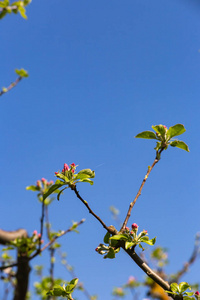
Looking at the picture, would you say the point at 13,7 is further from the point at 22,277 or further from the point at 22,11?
the point at 22,277

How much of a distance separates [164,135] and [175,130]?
0.19ft

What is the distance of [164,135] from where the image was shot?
1.35 meters

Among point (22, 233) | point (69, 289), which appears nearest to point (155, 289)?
point (22, 233)

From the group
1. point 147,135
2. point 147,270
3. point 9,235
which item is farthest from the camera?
point 9,235

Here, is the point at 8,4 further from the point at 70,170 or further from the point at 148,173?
the point at 148,173

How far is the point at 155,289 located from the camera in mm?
4535

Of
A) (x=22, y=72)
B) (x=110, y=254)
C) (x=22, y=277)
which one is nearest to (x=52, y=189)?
(x=110, y=254)

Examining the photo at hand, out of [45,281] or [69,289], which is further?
[45,281]

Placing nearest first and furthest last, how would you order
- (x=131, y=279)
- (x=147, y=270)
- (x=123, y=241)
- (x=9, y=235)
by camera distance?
(x=147, y=270) < (x=123, y=241) < (x=9, y=235) < (x=131, y=279)

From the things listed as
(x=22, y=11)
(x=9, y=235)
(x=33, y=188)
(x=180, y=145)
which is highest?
(x=22, y=11)

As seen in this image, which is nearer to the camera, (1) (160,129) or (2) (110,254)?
(2) (110,254)

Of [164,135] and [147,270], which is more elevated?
[164,135]

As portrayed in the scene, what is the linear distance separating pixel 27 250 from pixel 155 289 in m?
2.68

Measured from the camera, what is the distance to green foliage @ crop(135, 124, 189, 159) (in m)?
1.32
